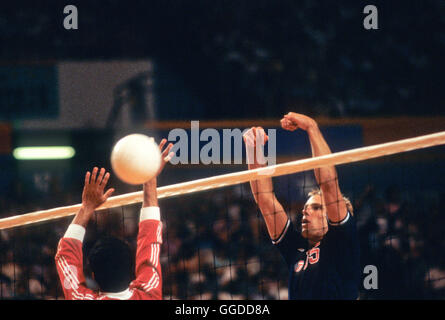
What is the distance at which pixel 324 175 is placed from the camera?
13.1ft

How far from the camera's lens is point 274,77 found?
37.9 ft

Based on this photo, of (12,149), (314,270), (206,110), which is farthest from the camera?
(206,110)

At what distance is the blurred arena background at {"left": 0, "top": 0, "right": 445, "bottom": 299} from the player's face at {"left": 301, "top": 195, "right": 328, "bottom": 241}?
10.8 ft

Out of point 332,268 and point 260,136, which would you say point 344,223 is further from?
point 260,136

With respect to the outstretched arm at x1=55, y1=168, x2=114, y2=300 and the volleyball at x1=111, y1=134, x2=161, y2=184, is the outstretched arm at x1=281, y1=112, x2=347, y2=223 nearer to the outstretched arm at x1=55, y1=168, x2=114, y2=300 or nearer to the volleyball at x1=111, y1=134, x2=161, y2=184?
the volleyball at x1=111, y1=134, x2=161, y2=184

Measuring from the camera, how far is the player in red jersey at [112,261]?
3.23m

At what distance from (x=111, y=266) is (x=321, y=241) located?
130cm

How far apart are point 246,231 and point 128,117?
3.21m

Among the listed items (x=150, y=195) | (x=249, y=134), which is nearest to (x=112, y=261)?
(x=150, y=195)

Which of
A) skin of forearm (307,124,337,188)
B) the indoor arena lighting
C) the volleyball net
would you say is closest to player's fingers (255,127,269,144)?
skin of forearm (307,124,337,188)

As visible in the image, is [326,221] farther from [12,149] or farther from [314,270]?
[12,149]

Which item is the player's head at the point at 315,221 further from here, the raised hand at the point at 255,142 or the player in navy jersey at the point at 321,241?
the raised hand at the point at 255,142

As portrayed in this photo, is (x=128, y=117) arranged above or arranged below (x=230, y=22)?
below

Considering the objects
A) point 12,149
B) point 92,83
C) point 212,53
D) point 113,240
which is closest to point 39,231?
point 12,149
